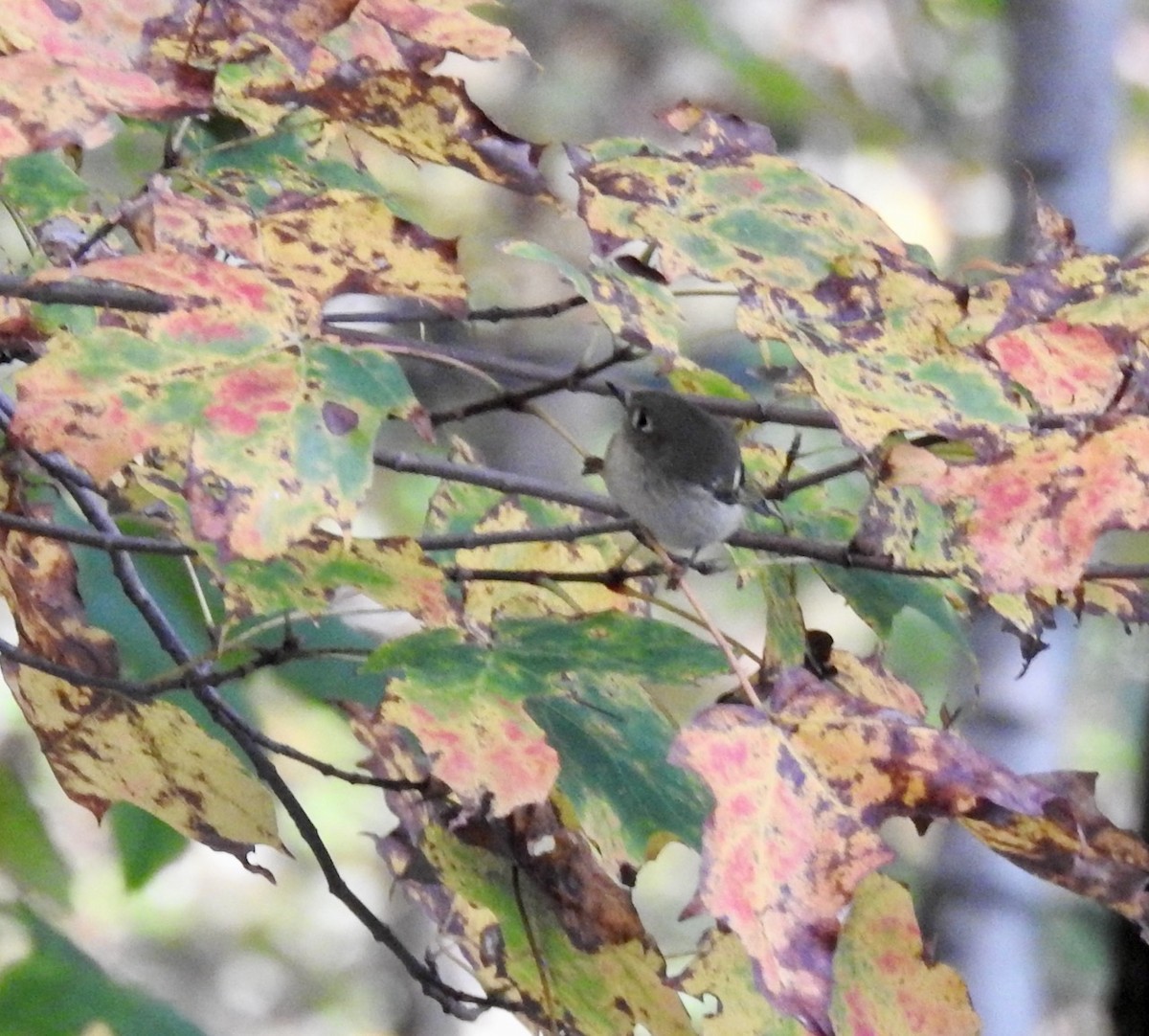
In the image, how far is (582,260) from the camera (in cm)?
239

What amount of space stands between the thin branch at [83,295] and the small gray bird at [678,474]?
1.02 ft

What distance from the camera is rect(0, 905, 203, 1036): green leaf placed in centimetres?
97

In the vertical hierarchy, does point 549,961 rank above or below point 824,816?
below

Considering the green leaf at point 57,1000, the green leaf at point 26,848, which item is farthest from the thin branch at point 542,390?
the green leaf at point 26,848

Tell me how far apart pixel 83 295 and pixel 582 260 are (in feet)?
5.69

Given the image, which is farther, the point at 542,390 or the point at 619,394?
the point at 619,394

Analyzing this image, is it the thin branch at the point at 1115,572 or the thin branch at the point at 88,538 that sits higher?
the thin branch at the point at 1115,572

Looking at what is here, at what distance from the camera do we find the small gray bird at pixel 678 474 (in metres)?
0.96

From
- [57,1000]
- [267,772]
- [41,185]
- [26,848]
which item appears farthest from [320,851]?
[26,848]

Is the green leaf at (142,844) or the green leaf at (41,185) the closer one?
the green leaf at (41,185)

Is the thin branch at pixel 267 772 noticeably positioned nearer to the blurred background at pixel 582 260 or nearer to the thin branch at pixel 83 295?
the thin branch at pixel 83 295

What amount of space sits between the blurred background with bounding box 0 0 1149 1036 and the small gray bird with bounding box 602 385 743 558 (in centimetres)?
105

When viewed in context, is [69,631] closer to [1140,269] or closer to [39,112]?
[39,112]

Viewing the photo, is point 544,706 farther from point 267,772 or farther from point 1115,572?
point 1115,572
